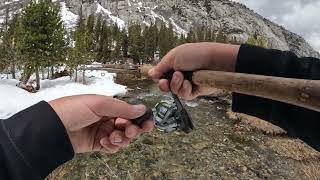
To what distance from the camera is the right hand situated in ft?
8.52

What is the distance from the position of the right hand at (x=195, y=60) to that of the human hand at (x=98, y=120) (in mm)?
460

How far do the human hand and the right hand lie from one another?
0.46 meters

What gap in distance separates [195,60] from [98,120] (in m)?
0.81

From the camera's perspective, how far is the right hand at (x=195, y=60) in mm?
2596

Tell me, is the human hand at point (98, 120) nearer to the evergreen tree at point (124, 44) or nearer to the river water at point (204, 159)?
the river water at point (204, 159)

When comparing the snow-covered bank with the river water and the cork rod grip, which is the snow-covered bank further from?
the cork rod grip

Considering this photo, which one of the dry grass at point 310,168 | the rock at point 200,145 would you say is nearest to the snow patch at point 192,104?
the rock at point 200,145

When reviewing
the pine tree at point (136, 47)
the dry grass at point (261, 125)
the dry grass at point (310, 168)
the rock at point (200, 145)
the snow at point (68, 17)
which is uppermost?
the snow at point (68, 17)

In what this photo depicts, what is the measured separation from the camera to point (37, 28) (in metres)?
39.7

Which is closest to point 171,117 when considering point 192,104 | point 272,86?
point 272,86

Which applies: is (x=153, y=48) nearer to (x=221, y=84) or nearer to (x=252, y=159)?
(x=252, y=159)

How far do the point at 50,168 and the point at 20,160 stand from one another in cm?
18

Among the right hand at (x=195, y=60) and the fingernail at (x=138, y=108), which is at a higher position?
the right hand at (x=195, y=60)

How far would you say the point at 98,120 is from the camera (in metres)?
2.28
